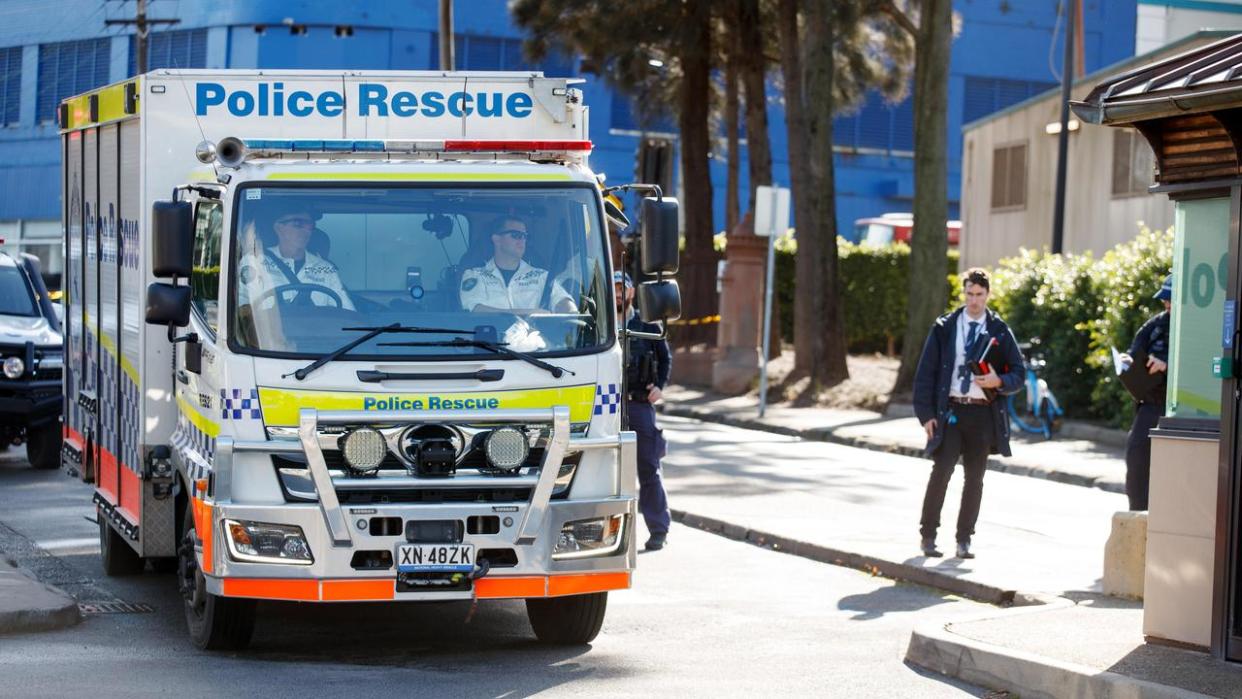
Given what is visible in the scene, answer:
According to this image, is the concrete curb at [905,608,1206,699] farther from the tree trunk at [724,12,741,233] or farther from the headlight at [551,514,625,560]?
the tree trunk at [724,12,741,233]

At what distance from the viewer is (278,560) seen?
26.6ft

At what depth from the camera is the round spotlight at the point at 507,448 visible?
27.1 feet

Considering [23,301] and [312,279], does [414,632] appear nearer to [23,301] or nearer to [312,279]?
[312,279]

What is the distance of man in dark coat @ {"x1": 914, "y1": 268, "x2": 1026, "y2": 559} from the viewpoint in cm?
1177

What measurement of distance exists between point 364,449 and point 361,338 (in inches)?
19.9

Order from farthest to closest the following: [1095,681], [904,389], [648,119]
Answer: [648,119] → [904,389] → [1095,681]

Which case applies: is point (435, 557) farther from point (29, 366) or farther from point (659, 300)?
point (29, 366)

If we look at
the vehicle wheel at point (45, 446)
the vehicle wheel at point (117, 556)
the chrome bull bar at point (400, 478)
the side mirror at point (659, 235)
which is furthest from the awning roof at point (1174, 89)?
the vehicle wheel at point (45, 446)

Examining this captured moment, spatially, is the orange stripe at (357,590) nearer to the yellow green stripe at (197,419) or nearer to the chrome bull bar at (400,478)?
the chrome bull bar at (400,478)

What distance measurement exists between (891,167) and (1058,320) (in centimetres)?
3673

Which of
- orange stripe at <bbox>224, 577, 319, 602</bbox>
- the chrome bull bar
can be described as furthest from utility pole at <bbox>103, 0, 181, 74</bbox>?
orange stripe at <bbox>224, 577, 319, 602</bbox>

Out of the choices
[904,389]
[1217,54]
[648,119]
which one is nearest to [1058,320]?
[904,389]

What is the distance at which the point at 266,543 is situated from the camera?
8.13 meters

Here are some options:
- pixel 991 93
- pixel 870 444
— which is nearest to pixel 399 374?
pixel 870 444
